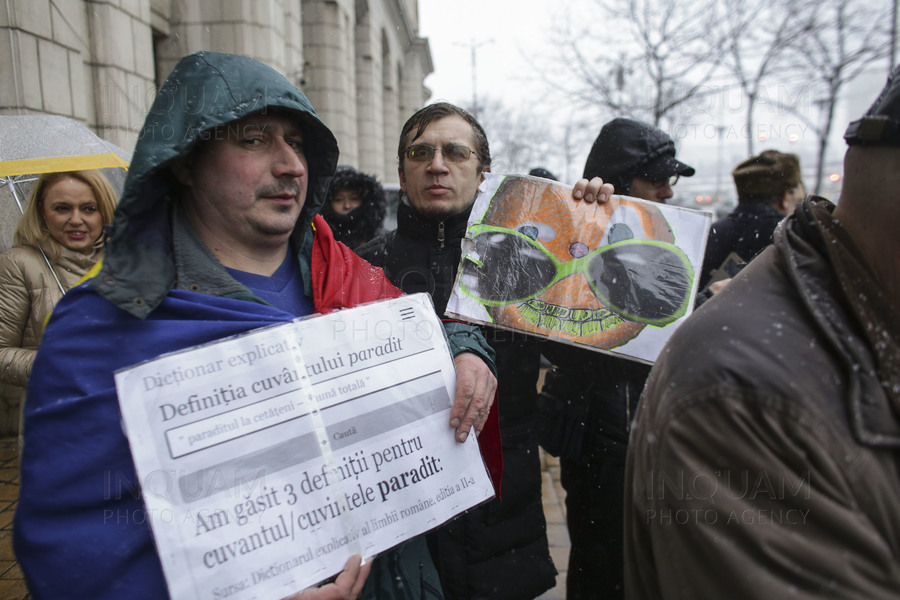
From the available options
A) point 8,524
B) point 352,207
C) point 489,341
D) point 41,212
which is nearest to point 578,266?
point 489,341

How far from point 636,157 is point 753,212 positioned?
4.99ft

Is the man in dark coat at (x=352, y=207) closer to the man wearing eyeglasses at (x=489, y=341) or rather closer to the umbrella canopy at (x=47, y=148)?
the umbrella canopy at (x=47, y=148)

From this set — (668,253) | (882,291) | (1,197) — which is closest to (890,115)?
(882,291)

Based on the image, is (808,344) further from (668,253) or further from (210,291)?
(210,291)

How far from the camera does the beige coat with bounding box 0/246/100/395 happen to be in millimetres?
2883

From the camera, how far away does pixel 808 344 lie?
0.98 metres

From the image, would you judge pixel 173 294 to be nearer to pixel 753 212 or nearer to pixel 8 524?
pixel 8 524

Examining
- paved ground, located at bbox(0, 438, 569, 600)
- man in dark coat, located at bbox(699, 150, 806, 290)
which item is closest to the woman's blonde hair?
paved ground, located at bbox(0, 438, 569, 600)

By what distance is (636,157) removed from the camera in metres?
2.71

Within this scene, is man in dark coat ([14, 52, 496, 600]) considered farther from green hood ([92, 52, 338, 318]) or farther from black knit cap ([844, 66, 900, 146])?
black knit cap ([844, 66, 900, 146])

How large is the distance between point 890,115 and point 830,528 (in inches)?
27.4

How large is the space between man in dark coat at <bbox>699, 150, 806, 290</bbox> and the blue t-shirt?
2592 millimetres

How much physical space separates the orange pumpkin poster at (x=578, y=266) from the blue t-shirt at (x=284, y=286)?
556 mm

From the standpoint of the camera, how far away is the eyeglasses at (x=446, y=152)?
2.39m
